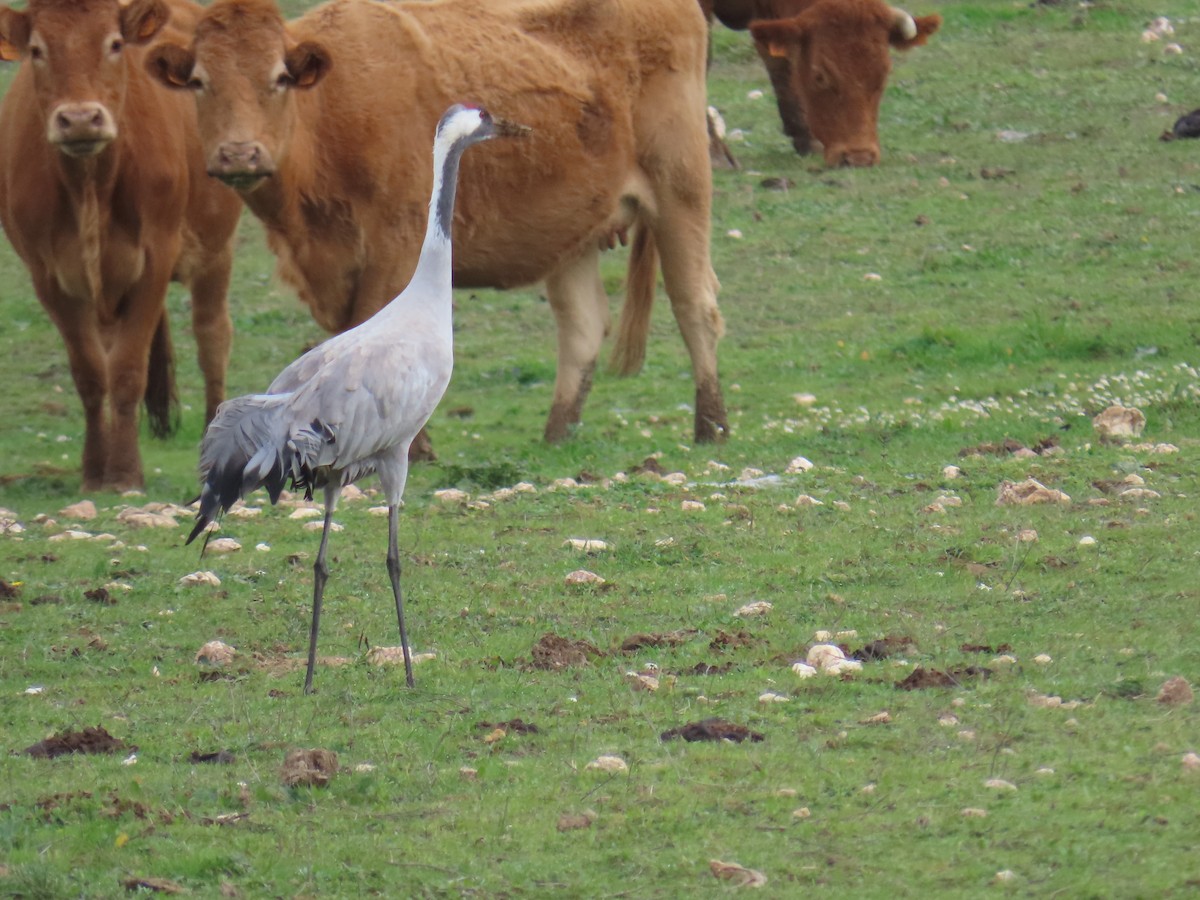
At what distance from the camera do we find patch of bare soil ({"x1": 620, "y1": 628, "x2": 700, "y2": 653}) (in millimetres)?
5977

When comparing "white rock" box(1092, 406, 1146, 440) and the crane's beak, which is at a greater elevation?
the crane's beak

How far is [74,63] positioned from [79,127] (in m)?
0.41

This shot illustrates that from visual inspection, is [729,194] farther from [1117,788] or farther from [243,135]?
[1117,788]

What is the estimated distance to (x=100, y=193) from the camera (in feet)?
29.5

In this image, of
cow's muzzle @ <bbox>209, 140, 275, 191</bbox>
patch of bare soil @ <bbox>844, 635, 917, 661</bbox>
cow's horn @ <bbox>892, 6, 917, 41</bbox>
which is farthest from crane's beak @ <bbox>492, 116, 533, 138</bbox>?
cow's horn @ <bbox>892, 6, 917, 41</bbox>

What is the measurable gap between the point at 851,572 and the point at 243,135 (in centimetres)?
373

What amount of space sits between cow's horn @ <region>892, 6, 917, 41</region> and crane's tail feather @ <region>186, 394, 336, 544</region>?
1047 centimetres

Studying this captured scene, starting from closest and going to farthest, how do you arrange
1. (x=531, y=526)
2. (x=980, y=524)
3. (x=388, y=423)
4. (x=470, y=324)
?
(x=388, y=423) < (x=980, y=524) < (x=531, y=526) < (x=470, y=324)

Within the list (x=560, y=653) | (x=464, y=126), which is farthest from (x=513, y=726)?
(x=464, y=126)

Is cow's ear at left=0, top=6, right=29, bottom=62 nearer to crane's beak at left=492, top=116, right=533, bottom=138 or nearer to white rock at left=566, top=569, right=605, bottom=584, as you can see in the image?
crane's beak at left=492, top=116, right=533, bottom=138

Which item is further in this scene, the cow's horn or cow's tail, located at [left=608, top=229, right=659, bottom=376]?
the cow's horn

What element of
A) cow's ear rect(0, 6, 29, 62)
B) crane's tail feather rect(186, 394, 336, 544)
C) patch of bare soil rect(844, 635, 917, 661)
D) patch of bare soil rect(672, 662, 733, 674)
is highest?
cow's ear rect(0, 6, 29, 62)

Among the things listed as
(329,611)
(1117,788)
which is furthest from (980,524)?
(1117,788)

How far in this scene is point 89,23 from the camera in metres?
8.77
